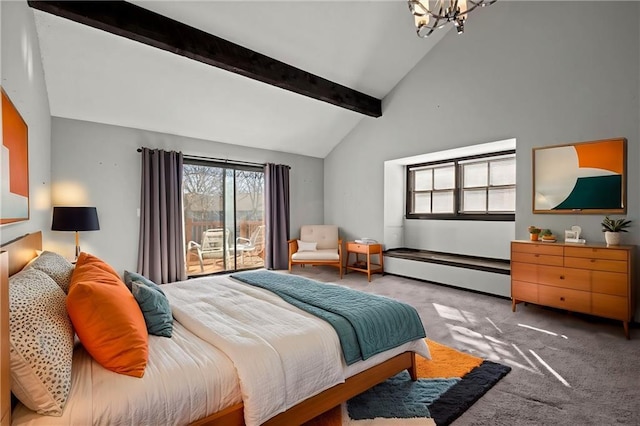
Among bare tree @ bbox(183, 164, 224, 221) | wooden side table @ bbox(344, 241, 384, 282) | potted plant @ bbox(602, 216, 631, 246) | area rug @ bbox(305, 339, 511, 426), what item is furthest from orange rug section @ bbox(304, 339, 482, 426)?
bare tree @ bbox(183, 164, 224, 221)

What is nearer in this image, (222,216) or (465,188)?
(465,188)

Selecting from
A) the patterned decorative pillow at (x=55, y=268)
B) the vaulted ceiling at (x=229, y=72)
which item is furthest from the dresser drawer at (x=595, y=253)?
the patterned decorative pillow at (x=55, y=268)

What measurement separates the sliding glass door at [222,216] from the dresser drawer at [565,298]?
176 inches

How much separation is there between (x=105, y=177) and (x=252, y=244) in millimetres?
2600

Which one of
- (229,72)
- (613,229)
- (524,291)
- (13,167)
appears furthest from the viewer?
(229,72)

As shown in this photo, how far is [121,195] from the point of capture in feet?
14.7

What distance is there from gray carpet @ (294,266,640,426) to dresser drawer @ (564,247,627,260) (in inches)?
27.5

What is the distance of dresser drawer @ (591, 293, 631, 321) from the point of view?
2883mm

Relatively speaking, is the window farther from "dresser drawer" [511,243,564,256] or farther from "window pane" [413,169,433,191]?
"dresser drawer" [511,243,564,256]

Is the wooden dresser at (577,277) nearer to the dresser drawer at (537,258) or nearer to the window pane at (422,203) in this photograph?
the dresser drawer at (537,258)

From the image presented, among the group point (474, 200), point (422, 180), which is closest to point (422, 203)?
point (422, 180)

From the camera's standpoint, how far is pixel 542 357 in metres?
2.50

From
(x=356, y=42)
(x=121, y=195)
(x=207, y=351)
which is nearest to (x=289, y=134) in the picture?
(x=356, y=42)

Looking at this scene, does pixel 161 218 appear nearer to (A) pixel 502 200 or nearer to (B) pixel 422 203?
(B) pixel 422 203
